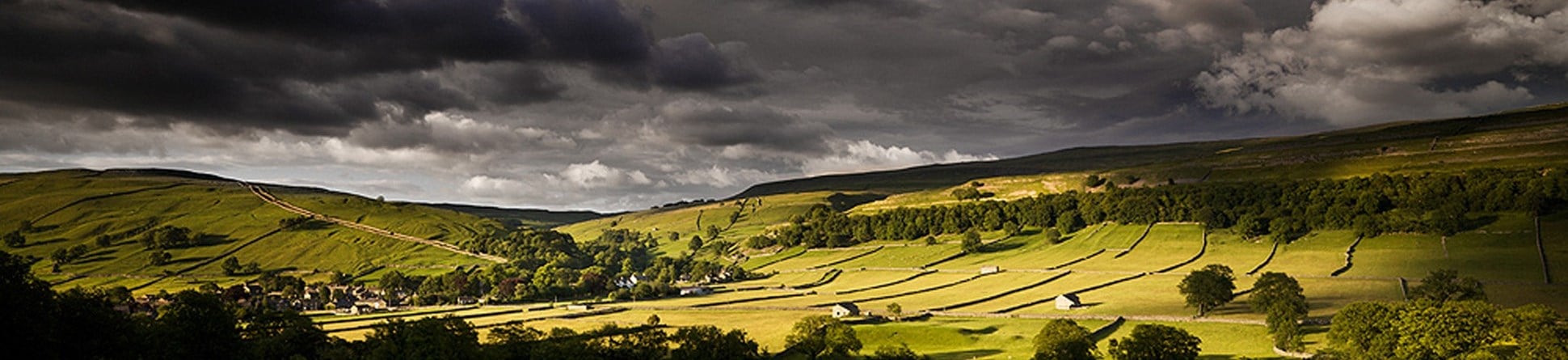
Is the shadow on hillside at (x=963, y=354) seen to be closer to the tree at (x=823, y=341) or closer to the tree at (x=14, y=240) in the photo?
the tree at (x=823, y=341)

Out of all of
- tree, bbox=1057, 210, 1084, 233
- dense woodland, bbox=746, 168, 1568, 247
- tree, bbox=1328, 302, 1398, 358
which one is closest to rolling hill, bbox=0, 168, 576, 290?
dense woodland, bbox=746, 168, 1568, 247

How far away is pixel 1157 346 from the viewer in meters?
55.9

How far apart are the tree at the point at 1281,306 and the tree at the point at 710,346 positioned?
4432cm

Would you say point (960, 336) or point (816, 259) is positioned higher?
point (960, 336)

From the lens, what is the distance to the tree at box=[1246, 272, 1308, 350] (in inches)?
2354

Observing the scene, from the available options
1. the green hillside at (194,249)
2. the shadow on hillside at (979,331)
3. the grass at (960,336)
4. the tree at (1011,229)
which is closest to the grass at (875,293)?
the grass at (960,336)

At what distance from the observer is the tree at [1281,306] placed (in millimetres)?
59781

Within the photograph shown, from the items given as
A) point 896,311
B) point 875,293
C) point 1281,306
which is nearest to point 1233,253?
point 875,293

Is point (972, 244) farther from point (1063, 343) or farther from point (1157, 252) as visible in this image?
point (1063, 343)

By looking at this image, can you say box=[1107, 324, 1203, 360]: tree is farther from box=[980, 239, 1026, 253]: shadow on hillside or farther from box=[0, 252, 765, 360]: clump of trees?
box=[980, 239, 1026, 253]: shadow on hillside

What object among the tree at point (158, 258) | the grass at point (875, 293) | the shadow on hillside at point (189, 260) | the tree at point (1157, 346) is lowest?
the grass at point (875, 293)

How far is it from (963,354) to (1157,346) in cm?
1743

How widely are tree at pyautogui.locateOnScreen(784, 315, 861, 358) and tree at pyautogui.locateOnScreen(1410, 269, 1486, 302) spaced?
2182 inches

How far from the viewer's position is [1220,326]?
71.9 metres
